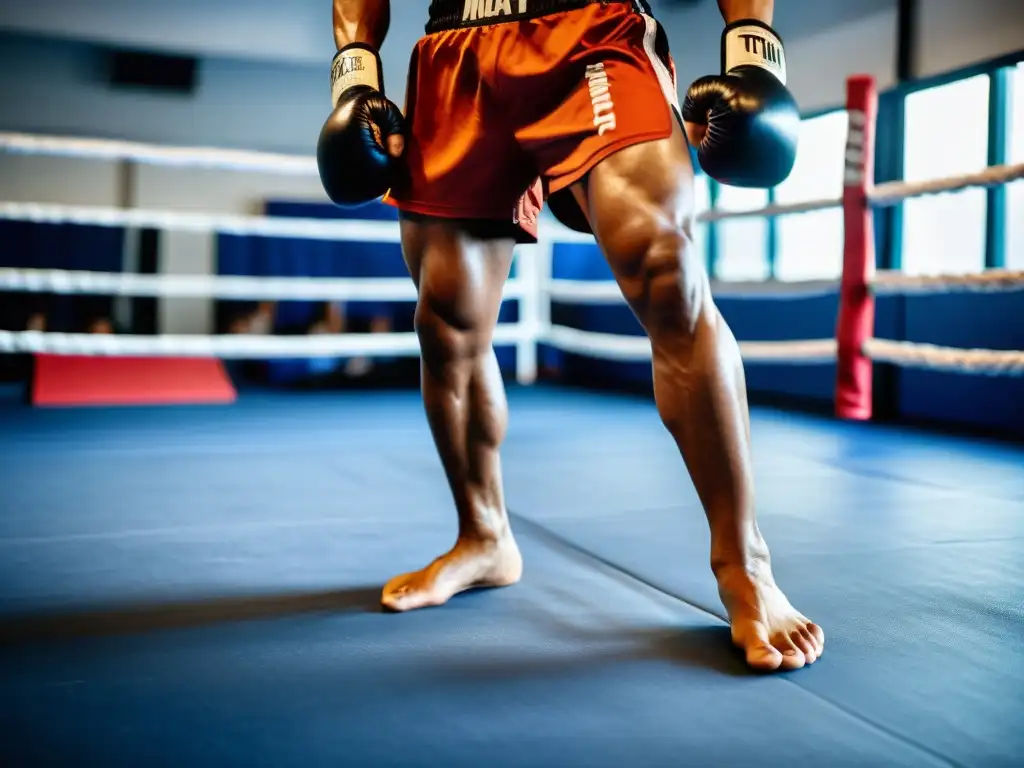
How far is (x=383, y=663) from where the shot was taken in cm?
100

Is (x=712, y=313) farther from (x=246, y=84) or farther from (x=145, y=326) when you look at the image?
(x=246, y=84)

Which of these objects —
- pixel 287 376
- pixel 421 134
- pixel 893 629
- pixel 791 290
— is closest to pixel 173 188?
pixel 287 376

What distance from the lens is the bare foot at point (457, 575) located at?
1.21m

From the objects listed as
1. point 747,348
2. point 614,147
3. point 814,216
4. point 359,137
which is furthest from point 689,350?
point 814,216

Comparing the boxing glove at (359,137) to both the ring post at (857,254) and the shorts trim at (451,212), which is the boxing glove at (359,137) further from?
the ring post at (857,254)

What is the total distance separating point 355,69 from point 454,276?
0.30 m

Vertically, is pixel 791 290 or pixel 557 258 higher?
pixel 557 258

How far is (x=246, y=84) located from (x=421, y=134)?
19.8 feet

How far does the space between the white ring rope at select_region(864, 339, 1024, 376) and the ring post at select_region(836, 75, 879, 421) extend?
0.07m

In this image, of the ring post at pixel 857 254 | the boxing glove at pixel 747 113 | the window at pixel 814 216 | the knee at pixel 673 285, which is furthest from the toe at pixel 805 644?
the window at pixel 814 216

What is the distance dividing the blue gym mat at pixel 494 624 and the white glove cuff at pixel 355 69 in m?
0.65

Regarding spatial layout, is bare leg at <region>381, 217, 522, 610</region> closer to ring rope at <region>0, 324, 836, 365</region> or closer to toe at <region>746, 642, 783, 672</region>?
toe at <region>746, 642, 783, 672</region>

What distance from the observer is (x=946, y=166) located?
3725 mm

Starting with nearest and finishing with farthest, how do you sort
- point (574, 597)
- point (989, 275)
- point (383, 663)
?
point (383, 663)
point (574, 597)
point (989, 275)
